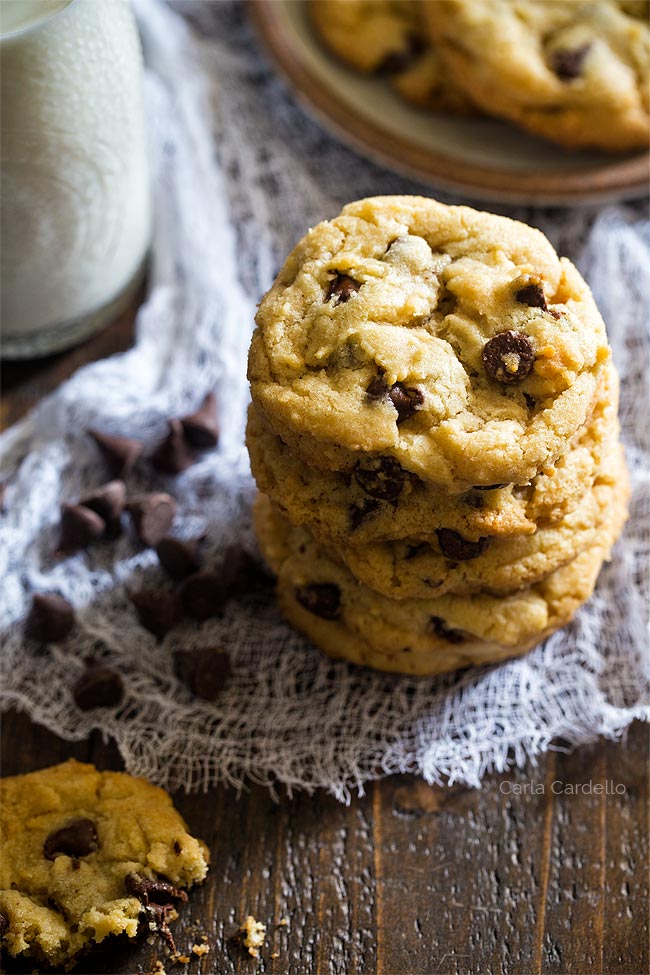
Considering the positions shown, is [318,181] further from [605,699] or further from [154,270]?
[605,699]

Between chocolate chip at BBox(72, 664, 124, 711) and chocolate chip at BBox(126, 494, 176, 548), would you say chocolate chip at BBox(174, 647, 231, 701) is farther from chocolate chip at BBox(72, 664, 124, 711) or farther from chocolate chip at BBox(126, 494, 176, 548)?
chocolate chip at BBox(126, 494, 176, 548)

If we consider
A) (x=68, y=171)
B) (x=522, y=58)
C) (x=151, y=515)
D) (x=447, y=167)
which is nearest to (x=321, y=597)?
(x=151, y=515)

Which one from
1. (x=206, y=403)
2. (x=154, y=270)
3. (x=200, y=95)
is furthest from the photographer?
(x=200, y=95)

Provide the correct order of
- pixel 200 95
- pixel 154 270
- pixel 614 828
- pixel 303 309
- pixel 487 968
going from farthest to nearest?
pixel 200 95 < pixel 154 270 < pixel 614 828 < pixel 487 968 < pixel 303 309

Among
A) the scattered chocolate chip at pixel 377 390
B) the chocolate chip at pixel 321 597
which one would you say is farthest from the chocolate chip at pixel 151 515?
the scattered chocolate chip at pixel 377 390

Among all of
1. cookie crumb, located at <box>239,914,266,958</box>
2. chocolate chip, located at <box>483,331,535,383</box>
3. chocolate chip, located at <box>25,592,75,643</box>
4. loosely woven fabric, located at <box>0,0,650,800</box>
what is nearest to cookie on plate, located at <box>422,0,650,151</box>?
loosely woven fabric, located at <box>0,0,650,800</box>

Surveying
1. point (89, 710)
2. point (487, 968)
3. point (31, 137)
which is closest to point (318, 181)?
point (31, 137)

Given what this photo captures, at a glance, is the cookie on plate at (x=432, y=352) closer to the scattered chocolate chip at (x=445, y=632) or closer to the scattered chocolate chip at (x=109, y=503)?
the scattered chocolate chip at (x=445, y=632)
